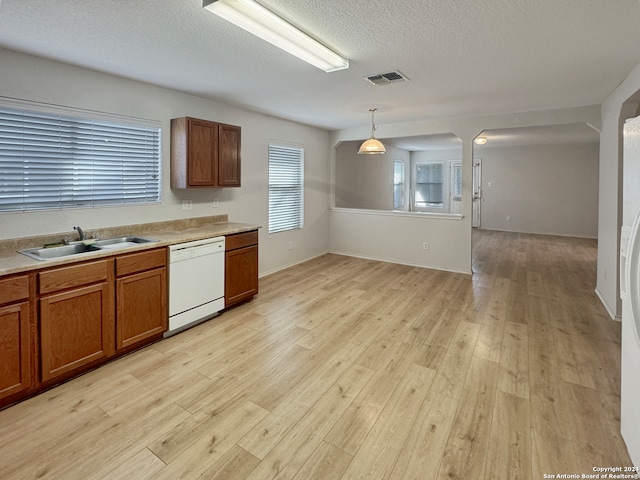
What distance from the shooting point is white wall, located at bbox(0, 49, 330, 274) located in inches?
106

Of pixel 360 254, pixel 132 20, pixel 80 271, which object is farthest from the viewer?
pixel 360 254

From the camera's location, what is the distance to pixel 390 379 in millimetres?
2506

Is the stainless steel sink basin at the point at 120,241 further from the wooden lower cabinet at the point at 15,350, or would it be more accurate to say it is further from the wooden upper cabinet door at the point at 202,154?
the wooden lower cabinet at the point at 15,350

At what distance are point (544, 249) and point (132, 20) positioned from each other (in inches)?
319

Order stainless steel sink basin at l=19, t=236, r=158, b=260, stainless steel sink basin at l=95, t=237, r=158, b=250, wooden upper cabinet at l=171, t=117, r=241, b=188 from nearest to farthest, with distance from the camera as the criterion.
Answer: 1. stainless steel sink basin at l=19, t=236, r=158, b=260
2. stainless steel sink basin at l=95, t=237, r=158, b=250
3. wooden upper cabinet at l=171, t=117, r=241, b=188

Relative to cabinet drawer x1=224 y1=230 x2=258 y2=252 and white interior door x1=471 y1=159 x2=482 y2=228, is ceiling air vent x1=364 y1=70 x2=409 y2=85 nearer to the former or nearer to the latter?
cabinet drawer x1=224 y1=230 x2=258 y2=252

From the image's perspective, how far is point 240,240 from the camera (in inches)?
151

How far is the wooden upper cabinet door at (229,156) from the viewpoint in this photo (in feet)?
12.8

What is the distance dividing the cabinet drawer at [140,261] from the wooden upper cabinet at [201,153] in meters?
→ 0.96

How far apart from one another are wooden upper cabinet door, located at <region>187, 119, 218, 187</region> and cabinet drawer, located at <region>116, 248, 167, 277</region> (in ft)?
3.20

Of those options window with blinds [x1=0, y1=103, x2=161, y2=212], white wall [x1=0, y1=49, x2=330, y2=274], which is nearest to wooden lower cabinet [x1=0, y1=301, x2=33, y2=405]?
white wall [x1=0, y1=49, x2=330, y2=274]

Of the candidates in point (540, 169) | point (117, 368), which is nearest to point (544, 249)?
point (540, 169)

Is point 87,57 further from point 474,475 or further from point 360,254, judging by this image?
point 360,254

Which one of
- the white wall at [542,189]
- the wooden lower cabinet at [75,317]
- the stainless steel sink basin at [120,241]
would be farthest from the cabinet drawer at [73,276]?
the white wall at [542,189]
